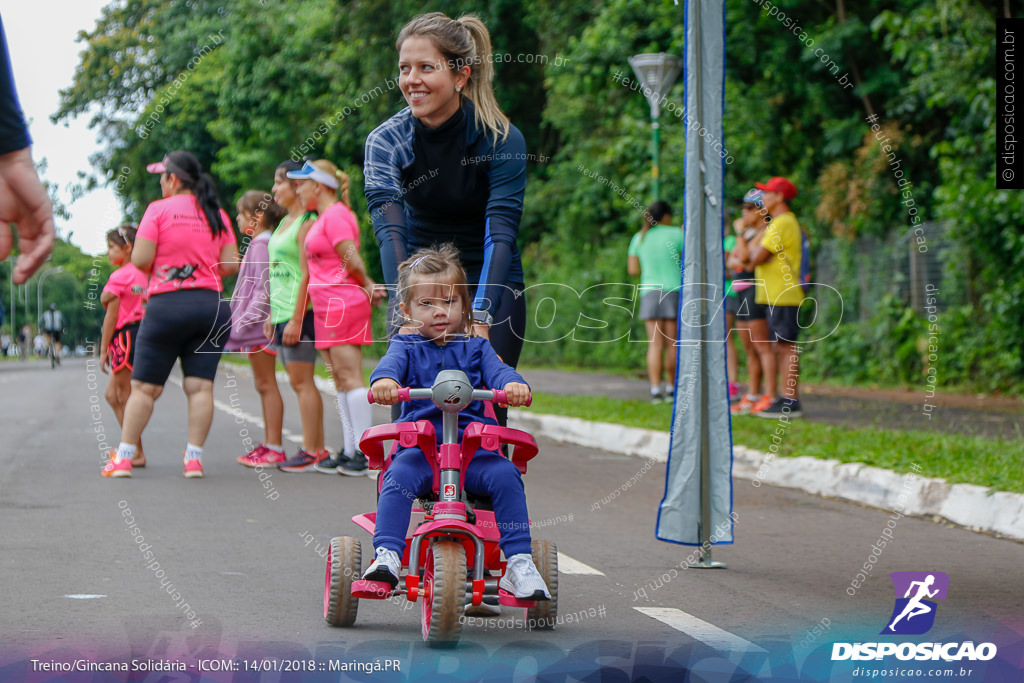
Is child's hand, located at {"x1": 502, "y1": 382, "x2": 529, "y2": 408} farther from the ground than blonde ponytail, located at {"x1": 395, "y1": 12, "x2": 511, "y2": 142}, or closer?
closer

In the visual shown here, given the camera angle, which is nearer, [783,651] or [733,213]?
[783,651]

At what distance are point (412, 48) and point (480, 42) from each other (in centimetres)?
29

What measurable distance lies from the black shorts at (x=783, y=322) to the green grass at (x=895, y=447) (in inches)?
31.4

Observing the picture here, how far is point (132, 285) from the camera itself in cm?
850

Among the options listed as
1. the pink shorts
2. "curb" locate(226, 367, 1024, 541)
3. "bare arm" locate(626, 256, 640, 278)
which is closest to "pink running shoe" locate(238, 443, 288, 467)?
the pink shorts

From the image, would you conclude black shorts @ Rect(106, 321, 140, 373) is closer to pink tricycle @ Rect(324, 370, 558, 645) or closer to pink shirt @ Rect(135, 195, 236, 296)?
pink shirt @ Rect(135, 195, 236, 296)

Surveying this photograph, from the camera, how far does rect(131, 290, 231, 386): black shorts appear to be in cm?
786

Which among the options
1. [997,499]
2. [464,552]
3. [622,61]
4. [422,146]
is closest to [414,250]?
[422,146]

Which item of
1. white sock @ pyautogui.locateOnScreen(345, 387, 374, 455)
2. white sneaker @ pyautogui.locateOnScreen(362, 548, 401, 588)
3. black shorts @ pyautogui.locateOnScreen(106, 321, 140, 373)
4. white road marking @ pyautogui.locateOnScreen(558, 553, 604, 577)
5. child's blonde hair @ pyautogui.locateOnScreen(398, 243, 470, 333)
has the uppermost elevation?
child's blonde hair @ pyautogui.locateOnScreen(398, 243, 470, 333)

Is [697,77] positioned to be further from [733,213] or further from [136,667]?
[733,213]

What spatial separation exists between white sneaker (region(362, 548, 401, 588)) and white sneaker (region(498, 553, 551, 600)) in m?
0.34

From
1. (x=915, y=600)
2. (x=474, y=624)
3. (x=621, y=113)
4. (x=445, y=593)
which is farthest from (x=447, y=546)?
(x=621, y=113)

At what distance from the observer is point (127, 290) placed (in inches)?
334

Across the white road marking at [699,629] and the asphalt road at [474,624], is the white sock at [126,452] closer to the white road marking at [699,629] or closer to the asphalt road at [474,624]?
the asphalt road at [474,624]
